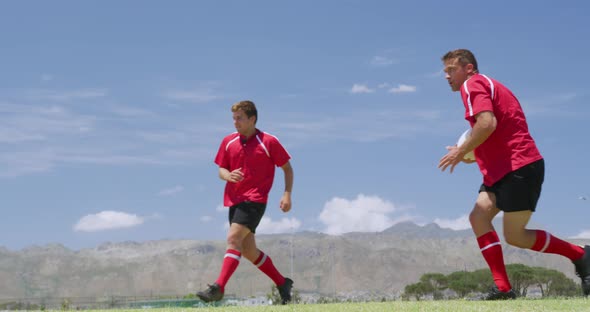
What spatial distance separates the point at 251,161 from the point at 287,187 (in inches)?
28.5

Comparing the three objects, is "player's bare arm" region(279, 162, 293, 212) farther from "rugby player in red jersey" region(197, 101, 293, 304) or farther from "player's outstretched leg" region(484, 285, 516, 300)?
"player's outstretched leg" region(484, 285, 516, 300)

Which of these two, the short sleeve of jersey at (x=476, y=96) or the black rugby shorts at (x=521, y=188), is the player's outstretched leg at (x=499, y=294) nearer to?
the black rugby shorts at (x=521, y=188)

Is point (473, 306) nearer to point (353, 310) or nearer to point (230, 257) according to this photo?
point (353, 310)

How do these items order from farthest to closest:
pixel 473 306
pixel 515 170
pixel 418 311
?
pixel 515 170
pixel 473 306
pixel 418 311

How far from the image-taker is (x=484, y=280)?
144 meters

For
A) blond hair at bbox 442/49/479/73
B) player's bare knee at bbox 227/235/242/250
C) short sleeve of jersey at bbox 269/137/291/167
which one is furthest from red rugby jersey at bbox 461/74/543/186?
player's bare knee at bbox 227/235/242/250

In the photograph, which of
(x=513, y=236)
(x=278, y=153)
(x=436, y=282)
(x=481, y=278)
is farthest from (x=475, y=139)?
(x=481, y=278)

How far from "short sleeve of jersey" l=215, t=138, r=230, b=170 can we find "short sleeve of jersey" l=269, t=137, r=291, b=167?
61 cm

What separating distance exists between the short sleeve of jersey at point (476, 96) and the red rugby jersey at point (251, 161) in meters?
2.78

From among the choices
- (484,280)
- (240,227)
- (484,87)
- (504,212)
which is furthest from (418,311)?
(484,280)

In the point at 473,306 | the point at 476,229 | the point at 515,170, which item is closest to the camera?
the point at 473,306

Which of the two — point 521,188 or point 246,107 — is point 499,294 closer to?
point 521,188

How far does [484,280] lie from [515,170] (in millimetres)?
141690

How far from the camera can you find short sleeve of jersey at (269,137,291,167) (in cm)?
1033
